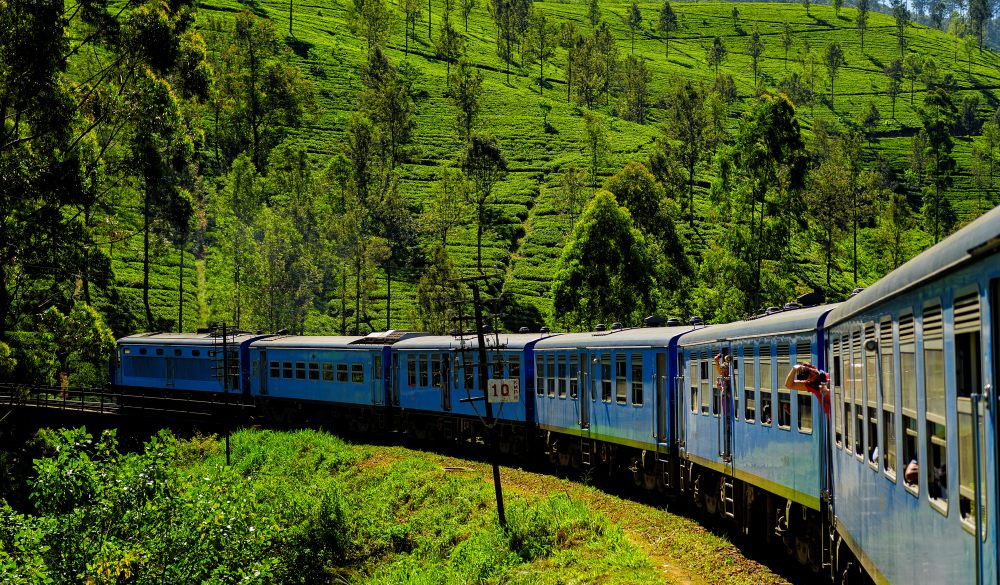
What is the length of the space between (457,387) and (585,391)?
889cm

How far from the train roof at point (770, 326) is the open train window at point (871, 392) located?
10.8ft

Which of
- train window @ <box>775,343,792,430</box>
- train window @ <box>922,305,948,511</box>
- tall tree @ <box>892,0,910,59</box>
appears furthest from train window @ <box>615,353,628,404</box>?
tall tree @ <box>892,0,910,59</box>

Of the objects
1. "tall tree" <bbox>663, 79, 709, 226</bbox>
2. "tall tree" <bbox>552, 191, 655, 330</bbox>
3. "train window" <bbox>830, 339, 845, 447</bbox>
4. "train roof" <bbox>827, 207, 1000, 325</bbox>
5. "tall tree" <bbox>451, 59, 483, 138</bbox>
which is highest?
"tall tree" <bbox>451, 59, 483, 138</bbox>

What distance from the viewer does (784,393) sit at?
13.5 metres

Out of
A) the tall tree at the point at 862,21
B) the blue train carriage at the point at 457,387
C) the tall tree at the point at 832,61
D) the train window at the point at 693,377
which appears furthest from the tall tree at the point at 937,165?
the tall tree at the point at 862,21

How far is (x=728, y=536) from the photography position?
18141 mm

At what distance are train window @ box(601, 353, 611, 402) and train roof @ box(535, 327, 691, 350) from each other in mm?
272

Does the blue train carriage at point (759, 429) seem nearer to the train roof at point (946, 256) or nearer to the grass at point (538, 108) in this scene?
the train roof at point (946, 256)

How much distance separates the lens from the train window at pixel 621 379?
2278 centimetres

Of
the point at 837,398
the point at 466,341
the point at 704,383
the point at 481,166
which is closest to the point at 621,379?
the point at 704,383

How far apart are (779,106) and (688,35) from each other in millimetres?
158340

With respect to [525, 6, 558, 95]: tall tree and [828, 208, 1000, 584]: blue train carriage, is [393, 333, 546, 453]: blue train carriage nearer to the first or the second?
[828, 208, 1000, 584]: blue train carriage

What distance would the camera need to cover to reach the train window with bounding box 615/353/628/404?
22.8 meters

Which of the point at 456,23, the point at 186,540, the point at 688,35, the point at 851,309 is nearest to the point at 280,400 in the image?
the point at 186,540
